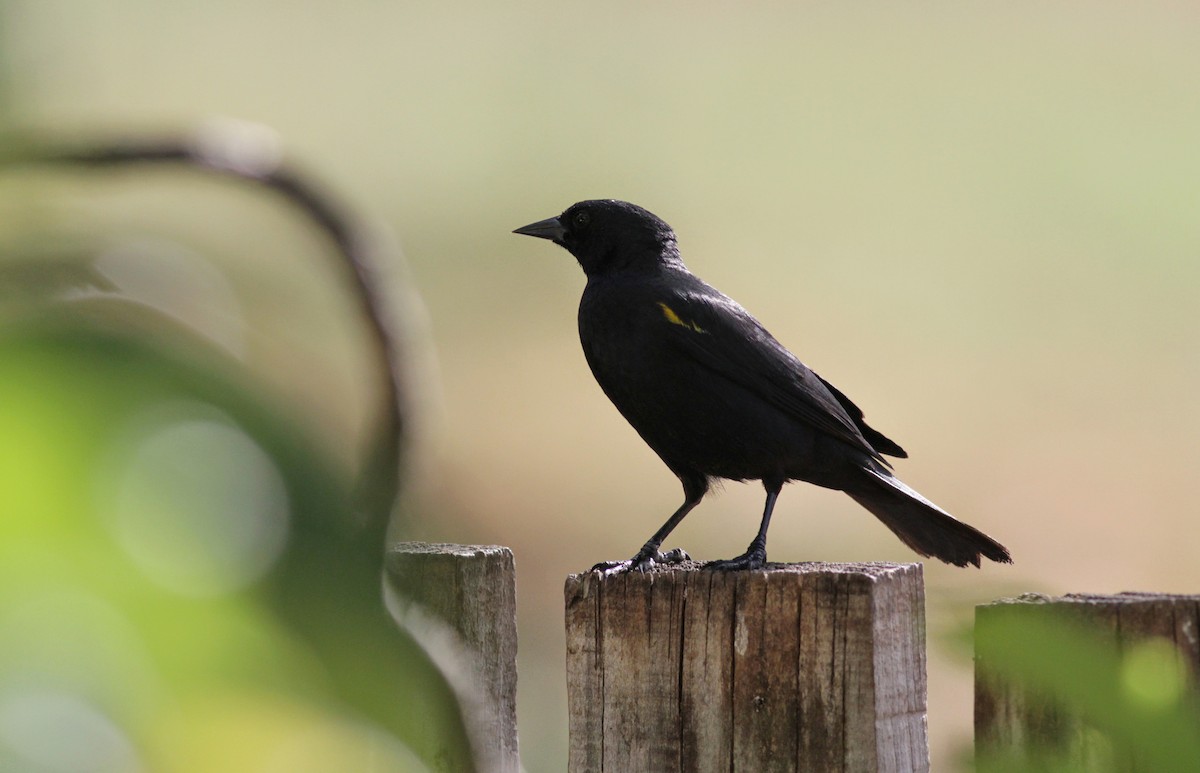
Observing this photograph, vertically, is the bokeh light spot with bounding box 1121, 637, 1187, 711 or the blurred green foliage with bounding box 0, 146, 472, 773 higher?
the blurred green foliage with bounding box 0, 146, 472, 773

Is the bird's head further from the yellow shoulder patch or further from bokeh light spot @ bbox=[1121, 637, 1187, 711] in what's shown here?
bokeh light spot @ bbox=[1121, 637, 1187, 711]

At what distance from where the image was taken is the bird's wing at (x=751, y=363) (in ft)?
12.8

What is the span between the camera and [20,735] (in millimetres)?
344

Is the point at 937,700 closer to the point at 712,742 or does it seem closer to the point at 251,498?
the point at 712,742

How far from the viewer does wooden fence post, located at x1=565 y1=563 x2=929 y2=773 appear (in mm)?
2229

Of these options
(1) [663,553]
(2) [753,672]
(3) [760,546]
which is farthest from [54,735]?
(1) [663,553]

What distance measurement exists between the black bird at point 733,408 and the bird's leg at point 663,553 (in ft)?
0.05

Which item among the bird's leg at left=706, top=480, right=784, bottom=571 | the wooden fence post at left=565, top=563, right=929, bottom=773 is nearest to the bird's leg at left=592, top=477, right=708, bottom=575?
the bird's leg at left=706, top=480, right=784, bottom=571

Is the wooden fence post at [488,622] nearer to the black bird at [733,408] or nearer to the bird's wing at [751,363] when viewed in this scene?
the black bird at [733,408]

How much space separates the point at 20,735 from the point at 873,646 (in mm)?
2031

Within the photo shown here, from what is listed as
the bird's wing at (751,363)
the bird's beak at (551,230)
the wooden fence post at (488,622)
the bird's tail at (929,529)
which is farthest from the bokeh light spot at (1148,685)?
the bird's beak at (551,230)

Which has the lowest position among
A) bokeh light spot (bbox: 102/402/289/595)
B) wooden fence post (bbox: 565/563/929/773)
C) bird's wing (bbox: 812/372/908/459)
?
wooden fence post (bbox: 565/563/929/773)

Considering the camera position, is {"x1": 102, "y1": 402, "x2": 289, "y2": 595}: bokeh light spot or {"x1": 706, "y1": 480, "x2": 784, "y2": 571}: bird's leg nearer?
{"x1": 102, "y1": 402, "x2": 289, "y2": 595}: bokeh light spot

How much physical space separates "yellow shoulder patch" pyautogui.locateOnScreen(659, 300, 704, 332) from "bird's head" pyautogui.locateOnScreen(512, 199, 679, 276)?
41cm
